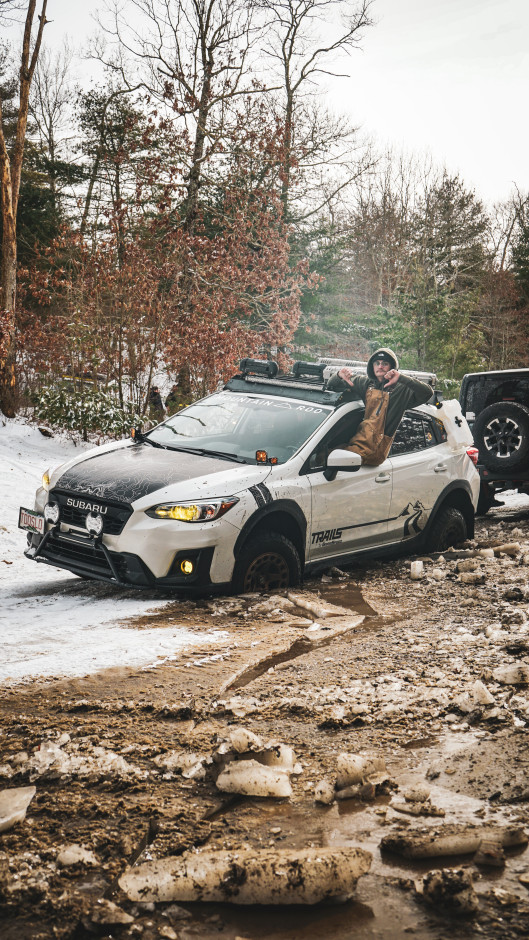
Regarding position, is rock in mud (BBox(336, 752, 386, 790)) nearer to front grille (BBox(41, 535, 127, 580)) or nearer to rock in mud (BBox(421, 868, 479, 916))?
rock in mud (BBox(421, 868, 479, 916))

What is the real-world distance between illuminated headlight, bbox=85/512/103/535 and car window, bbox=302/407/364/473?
1675 mm

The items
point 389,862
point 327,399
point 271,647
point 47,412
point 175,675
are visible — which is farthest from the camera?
point 47,412

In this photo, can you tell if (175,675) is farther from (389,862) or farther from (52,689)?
(389,862)

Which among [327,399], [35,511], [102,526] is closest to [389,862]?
[102,526]

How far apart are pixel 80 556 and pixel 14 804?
3446mm

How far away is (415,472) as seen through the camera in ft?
27.3

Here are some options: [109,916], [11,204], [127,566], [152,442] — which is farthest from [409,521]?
[11,204]

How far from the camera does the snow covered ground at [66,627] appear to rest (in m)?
5.05

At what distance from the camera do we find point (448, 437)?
8.98m

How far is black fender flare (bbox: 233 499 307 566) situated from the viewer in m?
6.49

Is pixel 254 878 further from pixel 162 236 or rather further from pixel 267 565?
pixel 162 236

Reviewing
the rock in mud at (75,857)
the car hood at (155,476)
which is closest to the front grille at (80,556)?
the car hood at (155,476)

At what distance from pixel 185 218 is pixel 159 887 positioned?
1854 centimetres

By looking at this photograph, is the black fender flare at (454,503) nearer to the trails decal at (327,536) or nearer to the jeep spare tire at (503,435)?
the trails decal at (327,536)
